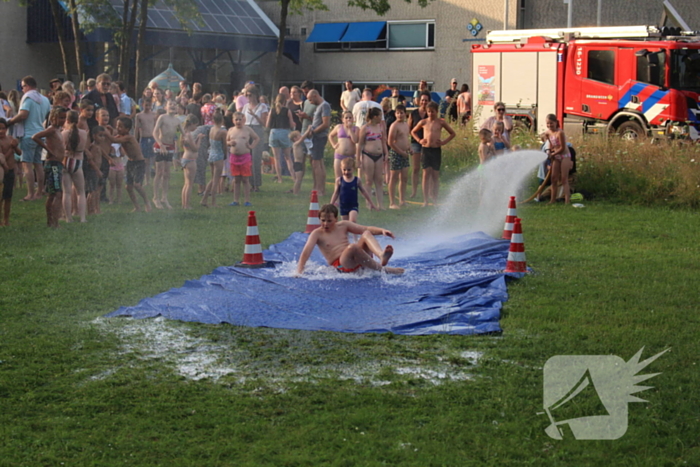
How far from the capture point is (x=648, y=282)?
9.30 metres

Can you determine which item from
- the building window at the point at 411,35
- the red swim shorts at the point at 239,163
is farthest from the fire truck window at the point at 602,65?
the building window at the point at 411,35

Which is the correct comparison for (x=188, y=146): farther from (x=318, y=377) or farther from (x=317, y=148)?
(x=318, y=377)

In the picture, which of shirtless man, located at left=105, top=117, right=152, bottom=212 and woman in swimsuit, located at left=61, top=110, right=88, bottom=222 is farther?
shirtless man, located at left=105, top=117, right=152, bottom=212

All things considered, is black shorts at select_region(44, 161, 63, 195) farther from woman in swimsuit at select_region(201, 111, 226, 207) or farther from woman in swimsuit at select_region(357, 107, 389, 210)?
woman in swimsuit at select_region(357, 107, 389, 210)

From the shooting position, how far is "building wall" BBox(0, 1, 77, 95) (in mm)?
37344

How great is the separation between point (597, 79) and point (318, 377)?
18209mm

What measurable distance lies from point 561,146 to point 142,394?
11607 millimetres

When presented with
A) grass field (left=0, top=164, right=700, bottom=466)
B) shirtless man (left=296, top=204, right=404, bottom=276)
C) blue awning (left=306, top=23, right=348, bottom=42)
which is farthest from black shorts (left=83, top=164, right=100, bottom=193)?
blue awning (left=306, top=23, right=348, bottom=42)

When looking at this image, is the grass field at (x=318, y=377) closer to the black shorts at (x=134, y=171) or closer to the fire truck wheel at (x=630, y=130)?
the black shorts at (x=134, y=171)

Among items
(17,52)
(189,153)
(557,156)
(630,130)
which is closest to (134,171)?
(189,153)

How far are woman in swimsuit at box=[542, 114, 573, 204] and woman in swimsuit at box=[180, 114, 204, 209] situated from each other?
6370 mm

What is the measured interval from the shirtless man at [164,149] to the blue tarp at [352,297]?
→ 4821 millimetres

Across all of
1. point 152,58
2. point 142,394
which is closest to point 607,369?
point 142,394

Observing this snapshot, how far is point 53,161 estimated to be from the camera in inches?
507
